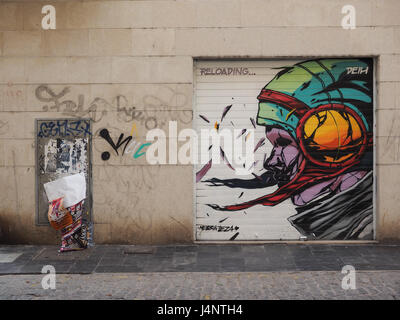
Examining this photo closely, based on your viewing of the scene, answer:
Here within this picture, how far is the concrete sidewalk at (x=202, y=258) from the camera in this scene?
23.2 feet

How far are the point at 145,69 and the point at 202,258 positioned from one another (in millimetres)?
3399

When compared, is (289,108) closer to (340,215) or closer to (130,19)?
(340,215)

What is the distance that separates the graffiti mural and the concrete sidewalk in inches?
23.6

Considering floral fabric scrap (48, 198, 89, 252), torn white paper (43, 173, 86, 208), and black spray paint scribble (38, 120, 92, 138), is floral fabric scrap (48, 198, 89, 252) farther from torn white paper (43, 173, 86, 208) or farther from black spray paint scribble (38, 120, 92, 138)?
black spray paint scribble (38, 120, 92, 138)

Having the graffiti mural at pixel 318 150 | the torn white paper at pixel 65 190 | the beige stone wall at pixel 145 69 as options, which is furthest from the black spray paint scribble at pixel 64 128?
the graffiti mural at pixel 318 150

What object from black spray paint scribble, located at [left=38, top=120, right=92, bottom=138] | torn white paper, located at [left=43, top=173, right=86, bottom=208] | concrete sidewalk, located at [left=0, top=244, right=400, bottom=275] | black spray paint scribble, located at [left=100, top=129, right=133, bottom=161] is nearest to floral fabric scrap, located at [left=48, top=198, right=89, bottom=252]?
torn white paper, located at [left=43, top=173, right=86, bottom=208]

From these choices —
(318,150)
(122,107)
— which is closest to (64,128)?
(122,107)

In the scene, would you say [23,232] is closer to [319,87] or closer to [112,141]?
[112,141]

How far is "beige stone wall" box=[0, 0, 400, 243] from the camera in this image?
327 inches

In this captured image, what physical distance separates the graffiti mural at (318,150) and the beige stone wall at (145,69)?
26 centimetres

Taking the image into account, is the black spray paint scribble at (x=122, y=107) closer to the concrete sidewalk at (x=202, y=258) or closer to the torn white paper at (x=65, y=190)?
the torn white paper at (x=65, y=190)

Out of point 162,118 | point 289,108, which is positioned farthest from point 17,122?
point 289,108

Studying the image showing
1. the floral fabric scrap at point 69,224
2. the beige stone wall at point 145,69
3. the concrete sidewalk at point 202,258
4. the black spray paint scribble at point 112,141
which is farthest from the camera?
the black spray paint scribble at point 112,141

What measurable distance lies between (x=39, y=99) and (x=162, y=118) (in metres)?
2.20
